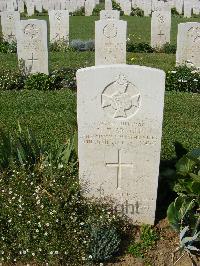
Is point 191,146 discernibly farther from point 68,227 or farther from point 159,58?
point 159,58

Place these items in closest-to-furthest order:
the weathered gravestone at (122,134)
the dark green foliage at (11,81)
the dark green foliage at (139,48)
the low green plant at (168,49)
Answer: the weathered gravestone at (122,134)
the dark green foliage at (11,81)
the low green plant at (168,49)
the dark green foliage at (139,48)

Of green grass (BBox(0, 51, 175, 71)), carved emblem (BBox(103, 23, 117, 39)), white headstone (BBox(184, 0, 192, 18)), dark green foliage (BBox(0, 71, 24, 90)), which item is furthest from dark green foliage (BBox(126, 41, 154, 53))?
white headstone (BBox(184, 0, 192, 18))

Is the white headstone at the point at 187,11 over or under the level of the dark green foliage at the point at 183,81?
over

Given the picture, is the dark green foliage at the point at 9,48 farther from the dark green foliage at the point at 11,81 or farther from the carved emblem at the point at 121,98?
the carved emblem at the point at 121,98

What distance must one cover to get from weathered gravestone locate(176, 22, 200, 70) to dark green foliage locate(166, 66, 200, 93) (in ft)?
2.52

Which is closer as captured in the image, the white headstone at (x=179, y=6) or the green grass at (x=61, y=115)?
the green grass at (x=61, y=115)

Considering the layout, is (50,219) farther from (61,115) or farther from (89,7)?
(89,7)

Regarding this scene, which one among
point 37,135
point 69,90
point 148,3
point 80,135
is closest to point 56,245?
point 80,135

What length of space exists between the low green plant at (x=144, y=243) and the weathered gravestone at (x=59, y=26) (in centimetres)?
1178

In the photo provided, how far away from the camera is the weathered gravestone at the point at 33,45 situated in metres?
10.6

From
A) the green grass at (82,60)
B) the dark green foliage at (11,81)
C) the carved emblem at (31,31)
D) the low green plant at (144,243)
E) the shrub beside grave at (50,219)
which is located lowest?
the low green plant at (144,243)

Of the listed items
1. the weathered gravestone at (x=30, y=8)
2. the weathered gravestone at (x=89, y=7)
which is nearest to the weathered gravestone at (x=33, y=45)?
the weathered gravestone at (x=30, y=8)

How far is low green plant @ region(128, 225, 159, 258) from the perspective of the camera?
464 centimetres

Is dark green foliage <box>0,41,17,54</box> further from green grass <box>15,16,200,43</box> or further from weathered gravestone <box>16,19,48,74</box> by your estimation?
weathered gravestone <box>16,19,48,74</box>
